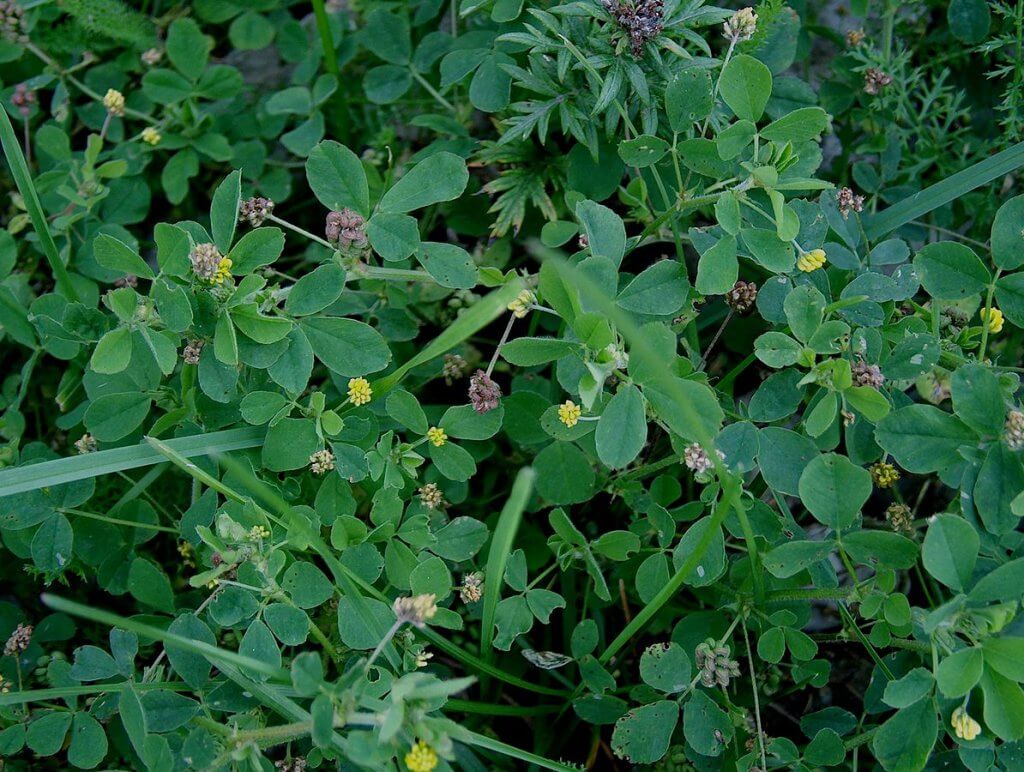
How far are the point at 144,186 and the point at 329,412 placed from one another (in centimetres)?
144

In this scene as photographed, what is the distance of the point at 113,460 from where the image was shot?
230 centimetres

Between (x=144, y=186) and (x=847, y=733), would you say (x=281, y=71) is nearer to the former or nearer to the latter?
(x=144, y=186)

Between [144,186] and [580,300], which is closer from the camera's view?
[580,300]

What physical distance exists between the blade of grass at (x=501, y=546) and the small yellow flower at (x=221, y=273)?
861 millimetres

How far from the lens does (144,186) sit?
3211 millimetres

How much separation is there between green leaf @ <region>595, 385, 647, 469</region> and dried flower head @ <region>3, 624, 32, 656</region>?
173 cm

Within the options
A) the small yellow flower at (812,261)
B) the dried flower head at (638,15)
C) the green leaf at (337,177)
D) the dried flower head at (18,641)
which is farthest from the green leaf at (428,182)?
the dried flower head at (18,641)

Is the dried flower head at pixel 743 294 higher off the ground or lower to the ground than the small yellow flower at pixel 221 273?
lower

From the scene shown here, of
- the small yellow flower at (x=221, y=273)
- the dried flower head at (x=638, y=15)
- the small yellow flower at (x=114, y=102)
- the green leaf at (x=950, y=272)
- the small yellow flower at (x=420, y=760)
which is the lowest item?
the small yellow flower at (x=420, y=760)

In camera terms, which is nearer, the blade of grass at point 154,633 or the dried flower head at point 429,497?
the blade of grass at point 154,633

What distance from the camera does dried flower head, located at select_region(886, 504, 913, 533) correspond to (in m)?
2.46

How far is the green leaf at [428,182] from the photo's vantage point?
2.41 m

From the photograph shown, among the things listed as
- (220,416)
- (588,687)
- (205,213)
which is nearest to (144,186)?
(205,213)

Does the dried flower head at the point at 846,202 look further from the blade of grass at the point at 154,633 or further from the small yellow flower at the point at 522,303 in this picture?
the blade of grass at the point at 154,633
